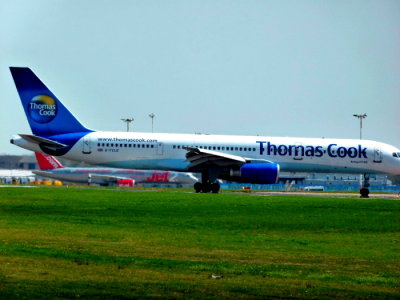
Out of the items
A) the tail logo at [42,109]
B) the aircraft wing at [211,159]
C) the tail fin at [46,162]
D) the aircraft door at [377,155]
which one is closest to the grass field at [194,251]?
the aircraft wing at [211,159]

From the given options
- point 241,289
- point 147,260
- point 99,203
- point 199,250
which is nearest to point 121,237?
point 199,250

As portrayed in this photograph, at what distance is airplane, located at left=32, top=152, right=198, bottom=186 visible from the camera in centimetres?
10862

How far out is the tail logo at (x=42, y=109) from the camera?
183 feet

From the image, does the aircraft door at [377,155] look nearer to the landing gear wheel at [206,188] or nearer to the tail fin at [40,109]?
the landing gear wheel at [206,188]

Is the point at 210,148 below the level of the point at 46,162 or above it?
→ below

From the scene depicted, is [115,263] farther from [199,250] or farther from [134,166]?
[134,166]

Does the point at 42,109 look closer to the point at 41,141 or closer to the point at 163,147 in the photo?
the point at 41,141

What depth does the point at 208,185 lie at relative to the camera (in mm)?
54844

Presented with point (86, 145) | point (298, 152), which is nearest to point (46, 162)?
point (86, 145)

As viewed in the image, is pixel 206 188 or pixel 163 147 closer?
pixel 206 188

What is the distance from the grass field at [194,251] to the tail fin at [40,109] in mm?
20792

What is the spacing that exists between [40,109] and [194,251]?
124ft

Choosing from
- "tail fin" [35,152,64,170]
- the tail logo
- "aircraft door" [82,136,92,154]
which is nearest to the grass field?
"aircraft door" [82,136,92,154]

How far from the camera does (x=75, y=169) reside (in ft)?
364
